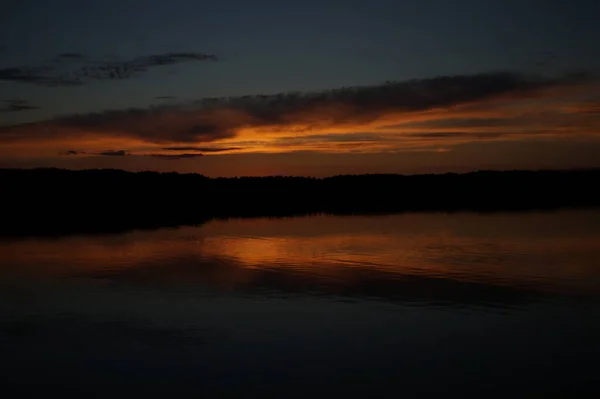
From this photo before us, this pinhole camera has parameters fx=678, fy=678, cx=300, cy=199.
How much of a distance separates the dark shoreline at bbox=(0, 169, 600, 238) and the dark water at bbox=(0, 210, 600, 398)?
14.1 meters

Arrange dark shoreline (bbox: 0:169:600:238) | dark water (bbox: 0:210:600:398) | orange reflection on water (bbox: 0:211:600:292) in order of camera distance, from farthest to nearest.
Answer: dark shoreline (bbox: 0:169:600:238) → orange reflection on water (bbox: 0:211:600:292) → dark water (bbox: 0:210:600:398)

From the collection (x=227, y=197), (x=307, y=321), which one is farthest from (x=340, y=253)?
(x=227, y=197)

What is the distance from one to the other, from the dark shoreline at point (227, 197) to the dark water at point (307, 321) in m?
14.1

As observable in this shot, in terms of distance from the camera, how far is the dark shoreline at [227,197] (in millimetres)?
38469

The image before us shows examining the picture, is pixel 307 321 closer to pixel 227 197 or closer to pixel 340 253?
pixel 340 253

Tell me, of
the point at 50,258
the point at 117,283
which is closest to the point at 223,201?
the point at 50,258

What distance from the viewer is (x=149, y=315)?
1215 cm

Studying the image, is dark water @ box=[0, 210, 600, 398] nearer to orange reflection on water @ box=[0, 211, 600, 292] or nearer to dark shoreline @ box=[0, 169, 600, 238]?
orange reflection on water @ box=[0, 211, 600, 292]

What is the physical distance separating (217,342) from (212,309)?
229 cm

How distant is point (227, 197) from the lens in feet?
209

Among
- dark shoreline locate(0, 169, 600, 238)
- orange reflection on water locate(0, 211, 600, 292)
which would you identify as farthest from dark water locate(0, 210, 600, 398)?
dark shoreline locate(0, 169, 600, 238)

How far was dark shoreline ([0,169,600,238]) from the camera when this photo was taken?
38469 millimetres

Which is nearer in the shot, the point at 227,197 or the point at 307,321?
the point at 307,321

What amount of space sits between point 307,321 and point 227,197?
5284 cm
